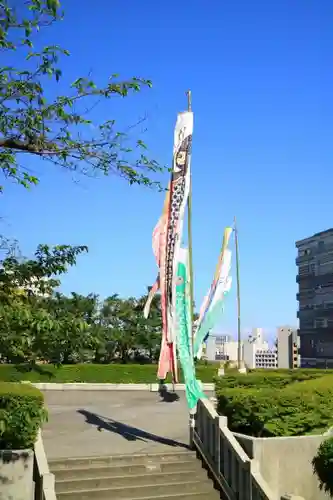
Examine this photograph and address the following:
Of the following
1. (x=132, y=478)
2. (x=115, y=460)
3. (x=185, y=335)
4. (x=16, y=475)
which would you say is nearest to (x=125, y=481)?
(x=132, y=478)

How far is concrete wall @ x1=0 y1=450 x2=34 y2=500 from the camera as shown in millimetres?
8195

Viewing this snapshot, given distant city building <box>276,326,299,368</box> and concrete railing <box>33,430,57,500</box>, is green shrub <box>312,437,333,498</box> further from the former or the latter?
distant city building <box>276,326,299,368</box>

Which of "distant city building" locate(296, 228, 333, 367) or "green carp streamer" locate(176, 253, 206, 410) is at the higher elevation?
"distant city building" locate(296, 228, 333, 367)

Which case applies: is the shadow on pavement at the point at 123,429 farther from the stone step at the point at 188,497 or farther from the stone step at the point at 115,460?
the stone step at the point at 188,497

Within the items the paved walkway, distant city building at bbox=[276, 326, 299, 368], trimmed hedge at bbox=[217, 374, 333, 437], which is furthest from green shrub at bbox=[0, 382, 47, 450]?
distant city building at bbox=[276, 326, 299, 368]

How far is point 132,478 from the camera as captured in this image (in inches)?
376

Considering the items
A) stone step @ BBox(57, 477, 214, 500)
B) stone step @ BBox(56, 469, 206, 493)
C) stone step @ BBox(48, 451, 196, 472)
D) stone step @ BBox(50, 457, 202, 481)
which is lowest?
stone step @ BBox(57, 477, 214, 500)

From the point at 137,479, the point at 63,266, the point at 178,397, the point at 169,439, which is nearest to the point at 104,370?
the point at 178,397

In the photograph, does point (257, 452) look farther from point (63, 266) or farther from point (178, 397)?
point (178, 397)

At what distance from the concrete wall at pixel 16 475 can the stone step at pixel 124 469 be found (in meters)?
1.05

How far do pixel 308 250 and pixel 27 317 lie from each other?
178ft

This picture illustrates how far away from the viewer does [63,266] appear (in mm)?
6023

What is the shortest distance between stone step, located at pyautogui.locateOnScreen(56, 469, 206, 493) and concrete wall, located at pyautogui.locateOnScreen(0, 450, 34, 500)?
31.8 inches

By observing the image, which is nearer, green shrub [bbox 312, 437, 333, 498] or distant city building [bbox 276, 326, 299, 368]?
green shrub [bbox 312, 437, 333, 498]
